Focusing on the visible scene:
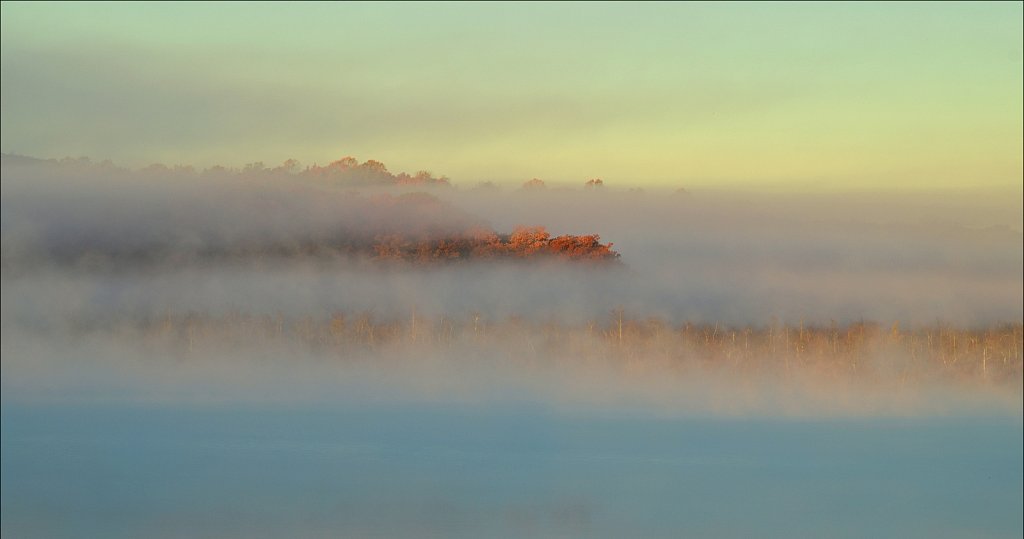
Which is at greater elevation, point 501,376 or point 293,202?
point 293,202

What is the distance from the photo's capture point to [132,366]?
16.8 metres

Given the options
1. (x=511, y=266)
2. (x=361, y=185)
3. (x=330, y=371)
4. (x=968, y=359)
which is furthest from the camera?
(x=361, y=185)

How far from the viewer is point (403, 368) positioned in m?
16.7

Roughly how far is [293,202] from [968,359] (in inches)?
543

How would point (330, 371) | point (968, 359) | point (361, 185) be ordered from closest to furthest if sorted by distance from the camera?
point (968, 359), point (330, 371), point (361, 185)

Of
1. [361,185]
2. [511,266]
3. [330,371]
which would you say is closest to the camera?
[330,371]

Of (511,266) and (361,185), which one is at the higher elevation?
(361,185)

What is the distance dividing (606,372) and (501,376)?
141 centimetres

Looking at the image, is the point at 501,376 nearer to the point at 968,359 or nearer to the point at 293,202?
the point at 968,359

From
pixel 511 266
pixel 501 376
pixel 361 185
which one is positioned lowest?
pixel 501 376

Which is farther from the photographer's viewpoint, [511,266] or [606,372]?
[511,266]

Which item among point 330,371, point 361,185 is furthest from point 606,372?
point 361,185

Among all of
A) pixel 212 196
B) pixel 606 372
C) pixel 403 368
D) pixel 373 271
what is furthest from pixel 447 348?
pixel 212 196

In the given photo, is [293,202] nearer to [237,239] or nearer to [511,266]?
[237,239]
